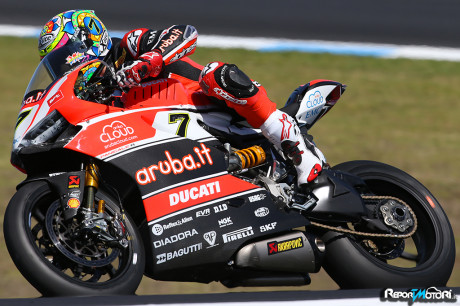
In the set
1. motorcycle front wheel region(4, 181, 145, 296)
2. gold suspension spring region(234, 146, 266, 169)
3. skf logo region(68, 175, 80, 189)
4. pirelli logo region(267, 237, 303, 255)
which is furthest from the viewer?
gold suspension spring region(234, 146, 266, 169)

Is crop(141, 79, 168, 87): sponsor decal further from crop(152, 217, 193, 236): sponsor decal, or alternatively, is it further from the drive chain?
the drive chain

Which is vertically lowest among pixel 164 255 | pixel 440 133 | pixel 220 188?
pixel 440 133

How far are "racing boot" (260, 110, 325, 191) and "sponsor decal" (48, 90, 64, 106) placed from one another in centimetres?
116

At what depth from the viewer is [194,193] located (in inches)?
164

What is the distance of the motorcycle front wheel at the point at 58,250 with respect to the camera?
11.8ft

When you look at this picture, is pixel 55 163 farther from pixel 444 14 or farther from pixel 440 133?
pixel 444 14

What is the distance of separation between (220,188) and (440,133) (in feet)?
15.4

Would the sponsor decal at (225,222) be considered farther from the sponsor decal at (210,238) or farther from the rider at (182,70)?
the rider at (182,70)

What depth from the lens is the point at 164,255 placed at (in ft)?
13.2

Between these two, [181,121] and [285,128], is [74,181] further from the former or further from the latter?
[285,128]

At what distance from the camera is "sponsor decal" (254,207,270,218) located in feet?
14.0

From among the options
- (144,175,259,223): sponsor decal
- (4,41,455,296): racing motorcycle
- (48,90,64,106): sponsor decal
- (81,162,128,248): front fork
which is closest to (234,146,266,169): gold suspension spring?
(4,41,455,296): racing motorcycle

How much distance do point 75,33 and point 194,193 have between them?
48.8 inches

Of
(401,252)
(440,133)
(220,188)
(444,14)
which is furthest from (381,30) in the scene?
(220,188)
